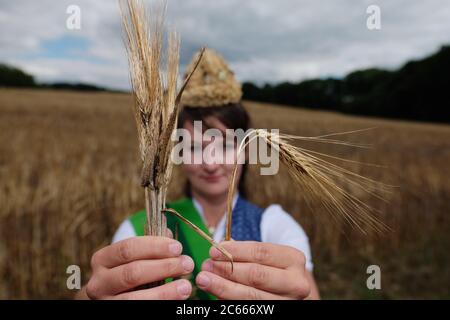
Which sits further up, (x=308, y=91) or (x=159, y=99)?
(x=308, y=91)

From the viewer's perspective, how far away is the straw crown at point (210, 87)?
141 cm

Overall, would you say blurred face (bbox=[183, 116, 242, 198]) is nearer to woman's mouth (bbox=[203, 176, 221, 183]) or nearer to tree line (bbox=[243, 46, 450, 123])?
woman's mouth (bbox=[203, 176, 221, 183])

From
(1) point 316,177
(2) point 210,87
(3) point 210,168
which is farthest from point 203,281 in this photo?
(2) point 210,87

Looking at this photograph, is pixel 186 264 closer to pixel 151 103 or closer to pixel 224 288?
pixel 224 288

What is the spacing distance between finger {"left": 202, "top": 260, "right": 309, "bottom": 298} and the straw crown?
0.82m

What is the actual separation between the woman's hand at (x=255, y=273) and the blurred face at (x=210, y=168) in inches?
23.6

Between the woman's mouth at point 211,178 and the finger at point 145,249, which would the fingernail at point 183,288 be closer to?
the finger at point 145,249

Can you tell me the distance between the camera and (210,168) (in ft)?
4.57

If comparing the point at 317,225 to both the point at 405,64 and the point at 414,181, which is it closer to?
the point at 414,181

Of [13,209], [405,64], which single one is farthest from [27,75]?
[13,209]

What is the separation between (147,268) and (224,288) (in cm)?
15

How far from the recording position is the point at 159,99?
62 cm

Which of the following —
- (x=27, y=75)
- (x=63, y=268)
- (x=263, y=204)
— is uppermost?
(x=27, y=75)
